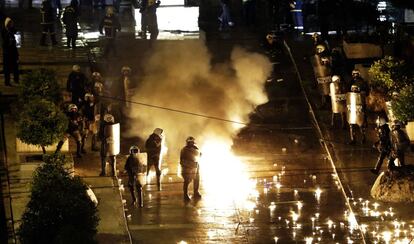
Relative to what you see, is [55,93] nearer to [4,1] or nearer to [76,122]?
[76,122]

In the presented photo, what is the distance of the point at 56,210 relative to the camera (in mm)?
20609

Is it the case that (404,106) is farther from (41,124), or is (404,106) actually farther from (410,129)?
(41,124)

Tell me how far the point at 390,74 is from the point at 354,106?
92.7 inches

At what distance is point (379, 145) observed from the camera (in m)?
25.0

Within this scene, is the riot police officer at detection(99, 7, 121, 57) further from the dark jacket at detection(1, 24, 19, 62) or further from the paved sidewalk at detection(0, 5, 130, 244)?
the dark jacket at detection(1, 24, 19, 62)

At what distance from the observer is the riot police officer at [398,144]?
24453 mm

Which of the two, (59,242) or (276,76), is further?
(276,76)

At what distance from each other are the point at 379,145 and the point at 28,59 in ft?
38.1

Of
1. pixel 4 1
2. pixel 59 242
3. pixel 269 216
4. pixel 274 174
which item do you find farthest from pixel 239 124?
pixel 4 1

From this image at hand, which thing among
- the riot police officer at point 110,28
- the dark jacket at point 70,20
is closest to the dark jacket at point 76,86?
the dark jacket at point 70,20

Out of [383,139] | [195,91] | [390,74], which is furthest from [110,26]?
[383,139]

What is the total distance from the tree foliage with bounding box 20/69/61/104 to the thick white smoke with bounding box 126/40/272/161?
2213mm

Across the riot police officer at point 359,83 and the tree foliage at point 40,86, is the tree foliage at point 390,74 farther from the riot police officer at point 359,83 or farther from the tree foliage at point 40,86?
the tree foliage at point 40,86

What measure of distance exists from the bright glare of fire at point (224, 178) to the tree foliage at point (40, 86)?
134 inches
